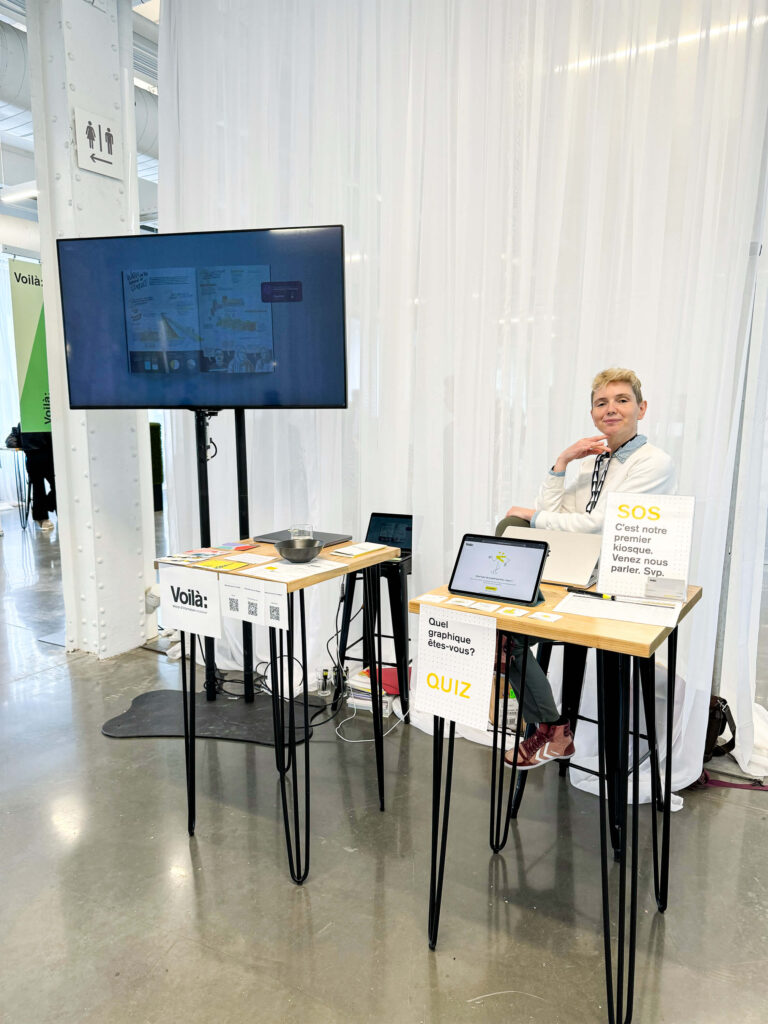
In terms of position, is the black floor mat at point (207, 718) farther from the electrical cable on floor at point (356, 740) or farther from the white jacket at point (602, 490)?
the white jacket at point (602, 490)

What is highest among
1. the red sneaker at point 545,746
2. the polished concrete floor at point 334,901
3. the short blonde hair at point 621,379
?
the short blonde hair at point 621,379

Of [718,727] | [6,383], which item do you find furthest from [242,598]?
[6,383]

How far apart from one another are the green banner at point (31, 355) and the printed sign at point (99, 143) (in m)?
0.83

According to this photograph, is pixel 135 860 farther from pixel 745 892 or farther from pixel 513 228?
pixel 513 228

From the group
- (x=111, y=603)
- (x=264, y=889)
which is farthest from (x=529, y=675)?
(x=111, y=603)

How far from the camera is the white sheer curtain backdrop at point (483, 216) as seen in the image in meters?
2.36

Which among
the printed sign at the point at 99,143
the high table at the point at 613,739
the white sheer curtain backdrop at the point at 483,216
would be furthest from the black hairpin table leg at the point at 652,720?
the printed sign at the point at 99,143

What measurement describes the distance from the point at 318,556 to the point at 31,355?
2.70 meters

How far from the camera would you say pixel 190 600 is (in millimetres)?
1961

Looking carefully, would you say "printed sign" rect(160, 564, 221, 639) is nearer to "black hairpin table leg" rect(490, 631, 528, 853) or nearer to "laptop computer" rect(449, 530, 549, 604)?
"laptop computer" rect(449, 530, 549, 604)

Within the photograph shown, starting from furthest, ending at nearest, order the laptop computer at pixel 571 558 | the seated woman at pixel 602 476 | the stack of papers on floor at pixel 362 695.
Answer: the stack of papers on floor at pixel 362 695
the seated woman at pixel 602 476
the laptop computer at pixel 571 558

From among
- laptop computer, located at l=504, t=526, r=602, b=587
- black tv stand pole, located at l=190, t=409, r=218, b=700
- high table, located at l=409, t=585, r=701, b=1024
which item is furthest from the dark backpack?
black tv stand pole, located at l=190, t=409, r=218, b=700

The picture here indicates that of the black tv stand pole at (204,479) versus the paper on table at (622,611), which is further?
the black tv stand pole at (204,479)

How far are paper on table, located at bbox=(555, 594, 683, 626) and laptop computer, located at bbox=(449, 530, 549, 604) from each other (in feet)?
0.30
